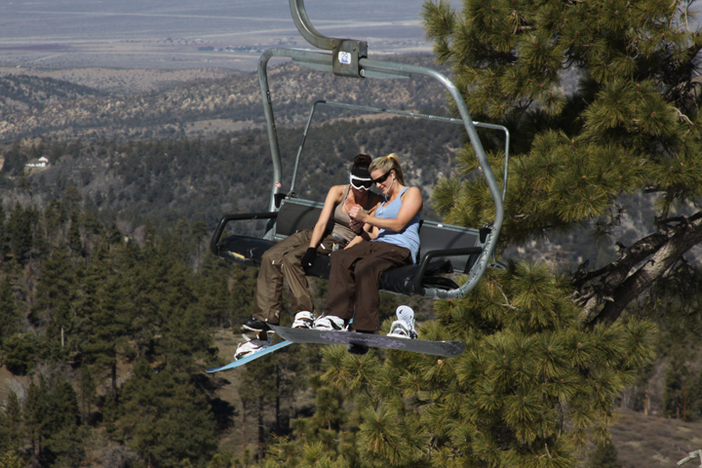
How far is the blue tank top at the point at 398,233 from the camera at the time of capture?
4.57 m

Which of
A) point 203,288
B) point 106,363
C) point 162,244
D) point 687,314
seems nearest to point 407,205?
point 687,314

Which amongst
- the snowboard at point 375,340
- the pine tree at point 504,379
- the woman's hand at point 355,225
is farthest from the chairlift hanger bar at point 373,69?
the pine tree at point 504,379

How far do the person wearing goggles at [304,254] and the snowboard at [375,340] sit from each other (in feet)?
0.92

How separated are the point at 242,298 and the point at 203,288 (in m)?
5.51

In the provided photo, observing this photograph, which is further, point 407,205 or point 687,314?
point 687,314

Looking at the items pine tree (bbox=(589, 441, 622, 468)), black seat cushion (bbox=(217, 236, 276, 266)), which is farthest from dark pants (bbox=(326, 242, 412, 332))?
pine tree (bbox=(589, 441, 622, 468))

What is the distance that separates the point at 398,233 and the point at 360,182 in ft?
1.65

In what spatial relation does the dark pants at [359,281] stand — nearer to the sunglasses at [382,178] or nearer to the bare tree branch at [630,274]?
the sunglasses at [382,178]

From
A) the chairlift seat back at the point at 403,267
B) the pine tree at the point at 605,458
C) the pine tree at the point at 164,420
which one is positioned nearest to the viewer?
the chairlift seat back at the point at 403,267

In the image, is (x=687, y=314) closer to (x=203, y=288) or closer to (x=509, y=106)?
(x=509, y=106)

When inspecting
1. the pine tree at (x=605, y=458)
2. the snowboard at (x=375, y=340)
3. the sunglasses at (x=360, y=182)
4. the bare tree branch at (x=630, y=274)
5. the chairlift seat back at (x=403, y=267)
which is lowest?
the pine tree at (x=605, y=458)

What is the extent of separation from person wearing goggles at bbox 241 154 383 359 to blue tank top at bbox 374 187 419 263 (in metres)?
0.17

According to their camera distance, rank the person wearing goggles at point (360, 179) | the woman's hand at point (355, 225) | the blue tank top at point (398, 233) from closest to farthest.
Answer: the person wearing goggles at point (360, 179) < the blue tank top at point (398, 233) < the woman's hand at point (355, 225)

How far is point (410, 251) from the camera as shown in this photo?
4598 mm
